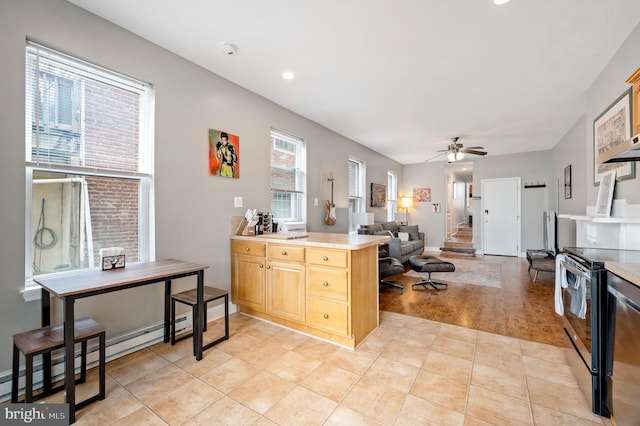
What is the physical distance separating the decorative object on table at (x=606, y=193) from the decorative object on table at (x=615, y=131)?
2.2 inches

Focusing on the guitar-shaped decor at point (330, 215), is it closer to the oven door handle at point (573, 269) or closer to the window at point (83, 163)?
the window at point (83, 163)

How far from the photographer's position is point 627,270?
1.28 meters

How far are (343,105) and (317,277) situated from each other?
263 centimetres

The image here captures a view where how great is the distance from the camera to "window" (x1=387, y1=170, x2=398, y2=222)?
8.11 m

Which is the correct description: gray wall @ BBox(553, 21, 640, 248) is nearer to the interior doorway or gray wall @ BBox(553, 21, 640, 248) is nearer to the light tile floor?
the light tile floor

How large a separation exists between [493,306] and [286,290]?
268cm

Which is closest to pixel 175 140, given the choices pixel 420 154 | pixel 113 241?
pixel 113 241

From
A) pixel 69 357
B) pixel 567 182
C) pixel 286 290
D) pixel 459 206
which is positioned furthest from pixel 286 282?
pixel 459 206

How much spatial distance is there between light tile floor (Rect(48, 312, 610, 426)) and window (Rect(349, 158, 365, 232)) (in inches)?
153

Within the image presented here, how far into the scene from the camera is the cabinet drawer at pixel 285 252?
2.67 metres

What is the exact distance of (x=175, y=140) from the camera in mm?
2748

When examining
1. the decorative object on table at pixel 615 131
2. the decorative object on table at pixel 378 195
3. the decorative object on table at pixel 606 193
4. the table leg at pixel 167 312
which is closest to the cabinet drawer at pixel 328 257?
the table leg at pixel 167 312

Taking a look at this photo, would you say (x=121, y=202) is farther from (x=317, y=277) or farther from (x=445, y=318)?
(x=445, y=318)

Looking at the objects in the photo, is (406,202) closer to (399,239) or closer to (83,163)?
(399,239)
